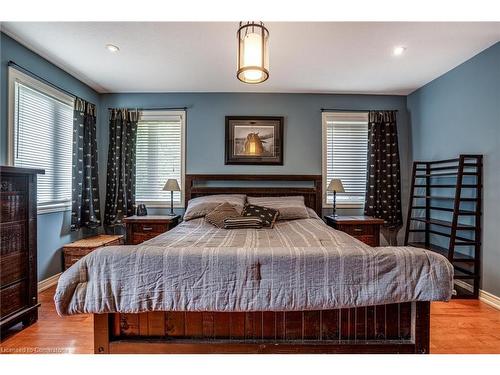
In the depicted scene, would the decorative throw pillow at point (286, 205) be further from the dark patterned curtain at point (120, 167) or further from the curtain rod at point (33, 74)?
the curtain rod at point (33, 74)

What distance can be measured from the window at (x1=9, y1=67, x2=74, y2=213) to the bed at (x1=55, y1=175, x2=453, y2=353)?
78.9 inches

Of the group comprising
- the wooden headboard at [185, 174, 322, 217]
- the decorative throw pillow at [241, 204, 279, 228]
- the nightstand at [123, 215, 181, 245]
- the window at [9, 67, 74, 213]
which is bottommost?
the nightstand at [123, 215, 181, 245]

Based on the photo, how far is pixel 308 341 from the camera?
1.50 metres

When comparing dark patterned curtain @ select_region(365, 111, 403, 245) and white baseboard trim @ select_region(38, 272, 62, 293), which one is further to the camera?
dark patterned curtain @ select_region(365, 111, 403, 245)

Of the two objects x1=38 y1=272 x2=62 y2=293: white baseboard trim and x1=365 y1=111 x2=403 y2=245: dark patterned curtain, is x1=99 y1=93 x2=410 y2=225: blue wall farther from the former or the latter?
x1=38 y1=272 x2=62 y2=293: white baseboard trim

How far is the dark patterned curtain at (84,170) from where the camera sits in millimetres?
3449

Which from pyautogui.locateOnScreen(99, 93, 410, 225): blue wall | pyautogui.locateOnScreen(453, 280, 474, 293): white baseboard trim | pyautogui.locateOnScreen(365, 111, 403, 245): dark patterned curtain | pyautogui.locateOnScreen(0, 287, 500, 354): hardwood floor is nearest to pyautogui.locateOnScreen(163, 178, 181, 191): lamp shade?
pyautogui.locateOnScreen(99, 93, 410, 225): blue wall

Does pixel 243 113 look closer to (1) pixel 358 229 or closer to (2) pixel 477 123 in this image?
(1) pixel 358 229

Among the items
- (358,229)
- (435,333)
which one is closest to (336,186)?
(358,229)

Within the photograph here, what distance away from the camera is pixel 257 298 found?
4.63ft

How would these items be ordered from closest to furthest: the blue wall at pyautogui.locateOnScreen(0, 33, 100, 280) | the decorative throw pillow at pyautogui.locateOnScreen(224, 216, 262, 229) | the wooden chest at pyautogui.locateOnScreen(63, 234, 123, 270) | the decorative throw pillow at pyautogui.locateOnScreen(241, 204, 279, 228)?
the blue wall at pyautogui.locateOnScreen(0, 33, 100, 280) → the decorative throw pillow at pyautogui.locateOnScreen(224, 216, 262, 229) → the decorative throw pillow at pyautogui.locateOnScreen(241, 204, 279, 228) → the wooden chest at pyautogui.locateOnScreen(63, 234, 123, 270)

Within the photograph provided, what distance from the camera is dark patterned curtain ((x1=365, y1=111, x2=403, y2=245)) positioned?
156 inches

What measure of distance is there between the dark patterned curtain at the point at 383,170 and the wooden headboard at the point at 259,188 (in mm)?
753

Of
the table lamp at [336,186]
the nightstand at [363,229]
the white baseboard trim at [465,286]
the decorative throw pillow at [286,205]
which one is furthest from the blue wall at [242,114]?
the white baseboard trim at [465,286]
